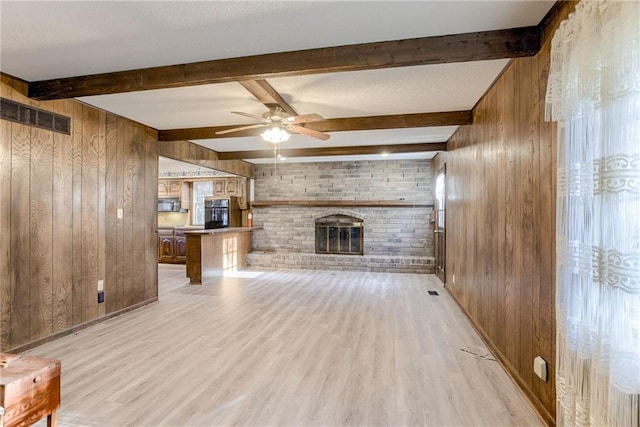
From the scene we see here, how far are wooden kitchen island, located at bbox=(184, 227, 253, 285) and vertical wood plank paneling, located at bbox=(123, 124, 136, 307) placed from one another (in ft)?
5.02

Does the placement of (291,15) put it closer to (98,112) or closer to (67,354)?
(98,112)

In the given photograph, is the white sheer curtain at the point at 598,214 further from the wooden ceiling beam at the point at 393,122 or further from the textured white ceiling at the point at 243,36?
the wooden ceiling beam at the point at 393,122

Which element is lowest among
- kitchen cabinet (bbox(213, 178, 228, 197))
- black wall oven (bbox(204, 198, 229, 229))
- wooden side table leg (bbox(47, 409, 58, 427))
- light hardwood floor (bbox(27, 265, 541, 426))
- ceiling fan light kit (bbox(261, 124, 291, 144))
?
light hardwood floor (bbox(27, 265, 541, 426))

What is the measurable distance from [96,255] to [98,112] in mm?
1603

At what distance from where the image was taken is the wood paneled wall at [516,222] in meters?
1.83

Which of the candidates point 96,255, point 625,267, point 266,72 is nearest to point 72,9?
point 266,72

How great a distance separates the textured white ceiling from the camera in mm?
1785

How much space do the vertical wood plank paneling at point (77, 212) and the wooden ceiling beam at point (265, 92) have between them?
1934 millimetres

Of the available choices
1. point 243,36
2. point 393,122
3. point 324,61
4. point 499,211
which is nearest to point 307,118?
point 324,61

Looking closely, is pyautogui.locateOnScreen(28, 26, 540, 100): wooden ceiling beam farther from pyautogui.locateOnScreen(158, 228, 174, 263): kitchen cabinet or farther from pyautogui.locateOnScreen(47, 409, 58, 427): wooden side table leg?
pyautogui.locateOnScreen(158, 228, 174, 263): kitchen cabinet

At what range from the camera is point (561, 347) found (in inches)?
59.2

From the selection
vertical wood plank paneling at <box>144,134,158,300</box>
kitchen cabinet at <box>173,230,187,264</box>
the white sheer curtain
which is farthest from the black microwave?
the white sheer curtain

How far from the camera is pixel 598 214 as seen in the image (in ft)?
4.08

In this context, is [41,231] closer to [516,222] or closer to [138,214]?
[138,214]
